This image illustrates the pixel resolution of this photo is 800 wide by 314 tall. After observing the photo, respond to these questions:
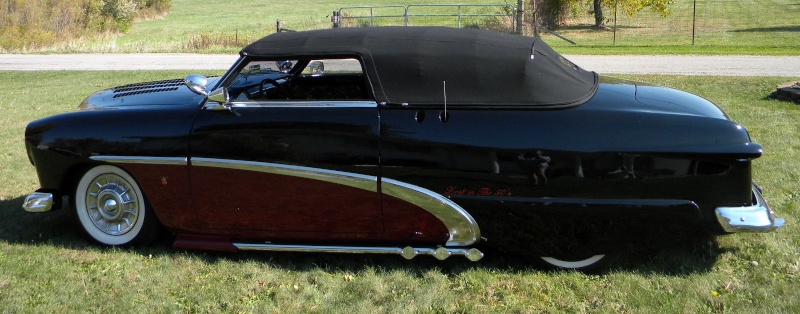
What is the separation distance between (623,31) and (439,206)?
88.9 feet

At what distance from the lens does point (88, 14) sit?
30719 mm

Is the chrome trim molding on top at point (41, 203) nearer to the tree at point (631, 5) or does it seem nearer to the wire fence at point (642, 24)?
the wire fence at point (642, 24)

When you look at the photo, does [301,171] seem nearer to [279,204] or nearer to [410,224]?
[279,204]

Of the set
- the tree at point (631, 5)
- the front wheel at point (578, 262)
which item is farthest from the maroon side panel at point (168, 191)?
the tree at point (631, 5)

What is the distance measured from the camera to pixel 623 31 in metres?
29.5

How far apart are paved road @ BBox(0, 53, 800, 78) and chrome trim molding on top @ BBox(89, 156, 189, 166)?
1166 cm

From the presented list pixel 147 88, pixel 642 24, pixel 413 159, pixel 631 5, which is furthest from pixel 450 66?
pixel 642 24

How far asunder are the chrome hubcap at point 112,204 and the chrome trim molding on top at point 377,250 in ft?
2.49

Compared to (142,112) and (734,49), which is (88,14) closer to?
(734,49)

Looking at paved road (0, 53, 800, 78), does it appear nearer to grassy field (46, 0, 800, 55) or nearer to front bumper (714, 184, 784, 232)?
grassy field (46, 0, 800, 55)

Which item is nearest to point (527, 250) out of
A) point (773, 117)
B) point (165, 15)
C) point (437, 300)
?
point (437, 300)

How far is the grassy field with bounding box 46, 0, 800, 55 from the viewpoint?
824 inches

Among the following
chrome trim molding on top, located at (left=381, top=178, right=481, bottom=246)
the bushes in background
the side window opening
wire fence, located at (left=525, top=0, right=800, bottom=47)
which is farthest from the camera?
the bushes in background

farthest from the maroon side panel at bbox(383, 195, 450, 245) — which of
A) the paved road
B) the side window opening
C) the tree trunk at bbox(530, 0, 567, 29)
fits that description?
the tree trunk at bbox(530, 0, 567, 29)
